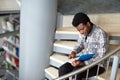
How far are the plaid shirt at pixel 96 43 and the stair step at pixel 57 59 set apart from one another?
0.56 m

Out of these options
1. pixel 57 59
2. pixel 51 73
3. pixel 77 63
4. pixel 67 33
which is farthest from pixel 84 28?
pixel 51 73

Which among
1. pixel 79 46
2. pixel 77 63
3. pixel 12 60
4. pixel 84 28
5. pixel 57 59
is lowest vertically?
pixel 12 60

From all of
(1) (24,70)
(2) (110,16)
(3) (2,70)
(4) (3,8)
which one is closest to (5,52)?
(3) (2,70)

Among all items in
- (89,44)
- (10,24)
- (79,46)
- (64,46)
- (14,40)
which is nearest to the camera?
(89,44)

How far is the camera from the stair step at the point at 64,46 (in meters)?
3.07

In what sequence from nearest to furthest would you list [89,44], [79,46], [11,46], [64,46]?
[89,44] → [79,46] → [64,46] → [11,46]

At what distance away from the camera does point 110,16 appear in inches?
128

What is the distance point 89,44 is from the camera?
2523 mm

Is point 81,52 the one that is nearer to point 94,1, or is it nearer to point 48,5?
point 48,5

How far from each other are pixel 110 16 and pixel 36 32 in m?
1.07

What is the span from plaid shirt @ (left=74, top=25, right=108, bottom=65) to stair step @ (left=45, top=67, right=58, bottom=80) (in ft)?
2.20

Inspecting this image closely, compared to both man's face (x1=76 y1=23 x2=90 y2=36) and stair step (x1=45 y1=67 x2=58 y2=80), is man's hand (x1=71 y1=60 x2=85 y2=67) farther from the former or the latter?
stair step (x1=45 y1=67 x2=58 y2=80)

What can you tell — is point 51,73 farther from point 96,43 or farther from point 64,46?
point 96,43

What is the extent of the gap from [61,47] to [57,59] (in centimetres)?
17
